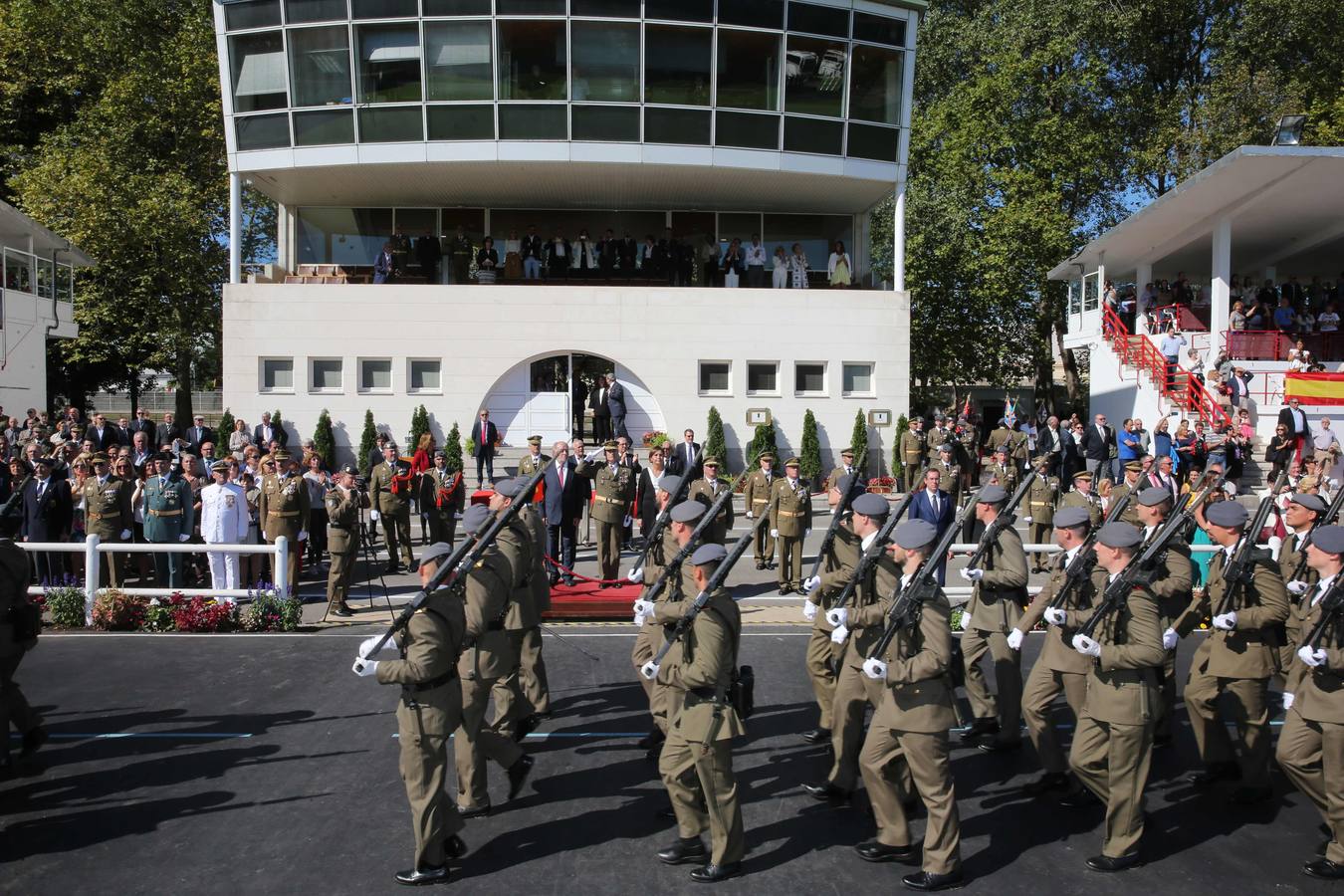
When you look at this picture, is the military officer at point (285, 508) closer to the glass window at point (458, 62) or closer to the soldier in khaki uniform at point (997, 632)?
the soldier in khaki uniform at point (997, 632)

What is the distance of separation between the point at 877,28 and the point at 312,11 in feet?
45.2

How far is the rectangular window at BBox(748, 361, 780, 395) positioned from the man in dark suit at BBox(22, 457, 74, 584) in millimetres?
15652

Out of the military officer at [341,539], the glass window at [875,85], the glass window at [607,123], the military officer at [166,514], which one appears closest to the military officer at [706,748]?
the military officer at [341,539]

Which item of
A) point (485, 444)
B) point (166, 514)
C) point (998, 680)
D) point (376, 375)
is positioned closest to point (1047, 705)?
point (998, 680)

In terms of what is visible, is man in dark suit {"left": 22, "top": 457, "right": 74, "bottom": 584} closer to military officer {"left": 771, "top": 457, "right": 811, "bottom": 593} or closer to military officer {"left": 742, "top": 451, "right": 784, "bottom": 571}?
military officer {"left": 742, "top": 451, "right": 784, "bottom": 571}

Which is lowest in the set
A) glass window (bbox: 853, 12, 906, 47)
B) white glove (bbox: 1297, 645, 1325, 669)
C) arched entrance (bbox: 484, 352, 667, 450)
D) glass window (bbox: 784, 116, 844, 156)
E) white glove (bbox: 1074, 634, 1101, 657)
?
white glove (bbox: 1297, 645, 1325, 669)

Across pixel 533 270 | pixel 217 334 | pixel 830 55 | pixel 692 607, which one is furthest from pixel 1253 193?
pixel 217 334

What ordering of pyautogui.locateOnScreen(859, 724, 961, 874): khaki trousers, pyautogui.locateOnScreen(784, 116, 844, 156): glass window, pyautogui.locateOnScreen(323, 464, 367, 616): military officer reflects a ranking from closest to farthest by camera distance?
pyautogui.locateOnScreen(859, 724, 961, 874): khaki trousers → pyautogui.locateOnScreen(323, 464, 367, 616): military officer → pyautogui.locateOnScreen(784, 116, 844, 156): glass window

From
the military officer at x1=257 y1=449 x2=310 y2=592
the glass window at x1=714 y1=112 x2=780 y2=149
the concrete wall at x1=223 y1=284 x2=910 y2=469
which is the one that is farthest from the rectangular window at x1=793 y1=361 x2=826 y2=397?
the military officer at x1=257 y1=449 x2=310 y2=592

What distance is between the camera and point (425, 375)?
2541cm

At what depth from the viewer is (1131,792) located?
6484 mm

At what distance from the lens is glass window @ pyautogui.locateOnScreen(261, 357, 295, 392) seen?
25172 mm

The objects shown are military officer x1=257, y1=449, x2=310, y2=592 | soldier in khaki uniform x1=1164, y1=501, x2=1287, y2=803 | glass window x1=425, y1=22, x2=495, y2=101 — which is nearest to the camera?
soldier in khaki uniform x1=1164, y1=501, x2=1287, y2=803

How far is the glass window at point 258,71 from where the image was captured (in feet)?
82.1
